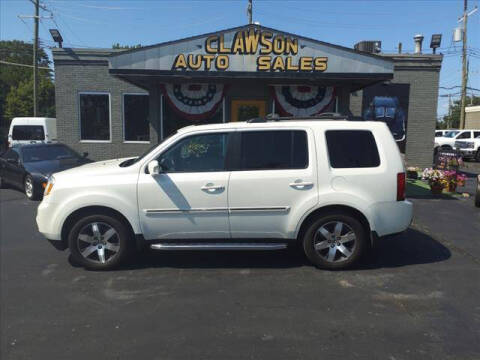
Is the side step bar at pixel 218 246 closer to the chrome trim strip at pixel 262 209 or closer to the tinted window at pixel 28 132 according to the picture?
the chrome trim strip at pixel 262 209

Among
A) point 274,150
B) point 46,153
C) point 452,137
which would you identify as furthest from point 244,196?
point 452,137

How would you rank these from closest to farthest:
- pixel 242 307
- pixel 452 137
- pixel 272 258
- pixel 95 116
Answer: pixel 242 307 < pixel 272 258 < pixel 95 116 < pixel 452 137

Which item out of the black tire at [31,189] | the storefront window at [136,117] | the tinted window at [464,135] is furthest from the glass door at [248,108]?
the tinted window at [464,135]

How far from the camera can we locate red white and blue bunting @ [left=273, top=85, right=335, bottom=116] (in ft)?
36.3

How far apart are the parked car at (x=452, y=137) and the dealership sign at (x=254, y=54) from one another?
19.5 m

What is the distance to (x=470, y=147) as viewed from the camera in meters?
24.9

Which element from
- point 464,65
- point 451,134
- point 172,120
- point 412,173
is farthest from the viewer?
point 464,65

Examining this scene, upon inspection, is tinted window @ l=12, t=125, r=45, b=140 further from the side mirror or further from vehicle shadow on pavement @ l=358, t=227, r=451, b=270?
vehicle shadow on pavement @ l=358, t=227, r=451, b=270

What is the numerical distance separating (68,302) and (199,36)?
750 centimetres

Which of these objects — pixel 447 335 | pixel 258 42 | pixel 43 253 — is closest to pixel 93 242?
pixel 43 253

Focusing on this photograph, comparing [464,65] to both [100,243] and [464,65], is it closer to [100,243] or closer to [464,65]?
[464,65]

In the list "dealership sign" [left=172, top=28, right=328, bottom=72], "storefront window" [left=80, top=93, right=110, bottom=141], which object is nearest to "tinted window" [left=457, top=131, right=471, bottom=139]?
"dealership sign" [left=172, top=28, right=328, bottom=72]

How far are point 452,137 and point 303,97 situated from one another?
20699mm

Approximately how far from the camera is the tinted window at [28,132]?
16734 millimetres
